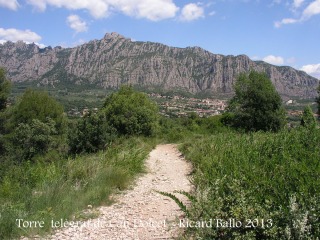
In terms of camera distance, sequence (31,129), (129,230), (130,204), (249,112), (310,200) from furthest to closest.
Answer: (249,112) < (31,129) < (130,204) < (129,230) < (310,200)

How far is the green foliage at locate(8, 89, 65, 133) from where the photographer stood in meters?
33.4

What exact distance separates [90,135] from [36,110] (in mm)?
19434

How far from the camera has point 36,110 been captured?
34125mm

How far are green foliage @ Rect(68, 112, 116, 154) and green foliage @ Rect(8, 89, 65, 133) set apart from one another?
1653 centimetres

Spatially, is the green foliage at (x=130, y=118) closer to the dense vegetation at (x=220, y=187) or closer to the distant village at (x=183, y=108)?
the dense vegetation at (x=220, y=187)

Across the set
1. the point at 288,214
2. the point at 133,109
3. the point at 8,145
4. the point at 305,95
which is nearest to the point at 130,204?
the point at 288,214

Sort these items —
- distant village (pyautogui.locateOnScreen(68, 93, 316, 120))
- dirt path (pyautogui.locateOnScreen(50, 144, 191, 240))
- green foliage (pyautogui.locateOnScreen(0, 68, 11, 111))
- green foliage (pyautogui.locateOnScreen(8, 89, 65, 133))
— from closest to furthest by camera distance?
1. dirt path (pyautogui.locateOnScreen(50, 144, 191, 240))
2. green foliage (pyautogui.locateOnScreen(8, 89, 65, 133))
3. green foliage (pyautogui.locateOnScreen(0, 68, 11, 111))
4. distant village (pyautogui.locateOnScreen(68, 93, 316, 120))

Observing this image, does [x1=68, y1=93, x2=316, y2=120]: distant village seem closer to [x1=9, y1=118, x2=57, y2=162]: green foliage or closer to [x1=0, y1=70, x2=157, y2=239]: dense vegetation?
[x1=9, y1=118, x2=57, y2=162]: green foliage

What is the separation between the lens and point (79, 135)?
17.7m

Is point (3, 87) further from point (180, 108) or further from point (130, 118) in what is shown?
point (180, 108)

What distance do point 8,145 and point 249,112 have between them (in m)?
21.5

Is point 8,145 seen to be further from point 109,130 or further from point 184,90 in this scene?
point 184,90

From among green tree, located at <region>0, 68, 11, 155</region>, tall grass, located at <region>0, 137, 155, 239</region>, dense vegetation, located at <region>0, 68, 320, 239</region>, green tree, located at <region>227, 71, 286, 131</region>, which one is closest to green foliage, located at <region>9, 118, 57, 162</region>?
green tree, located at <region>0, 68, 11, 155</region>

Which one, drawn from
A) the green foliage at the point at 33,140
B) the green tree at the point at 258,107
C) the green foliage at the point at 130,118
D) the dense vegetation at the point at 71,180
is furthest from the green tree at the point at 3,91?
the green tree at the point at 258,107
